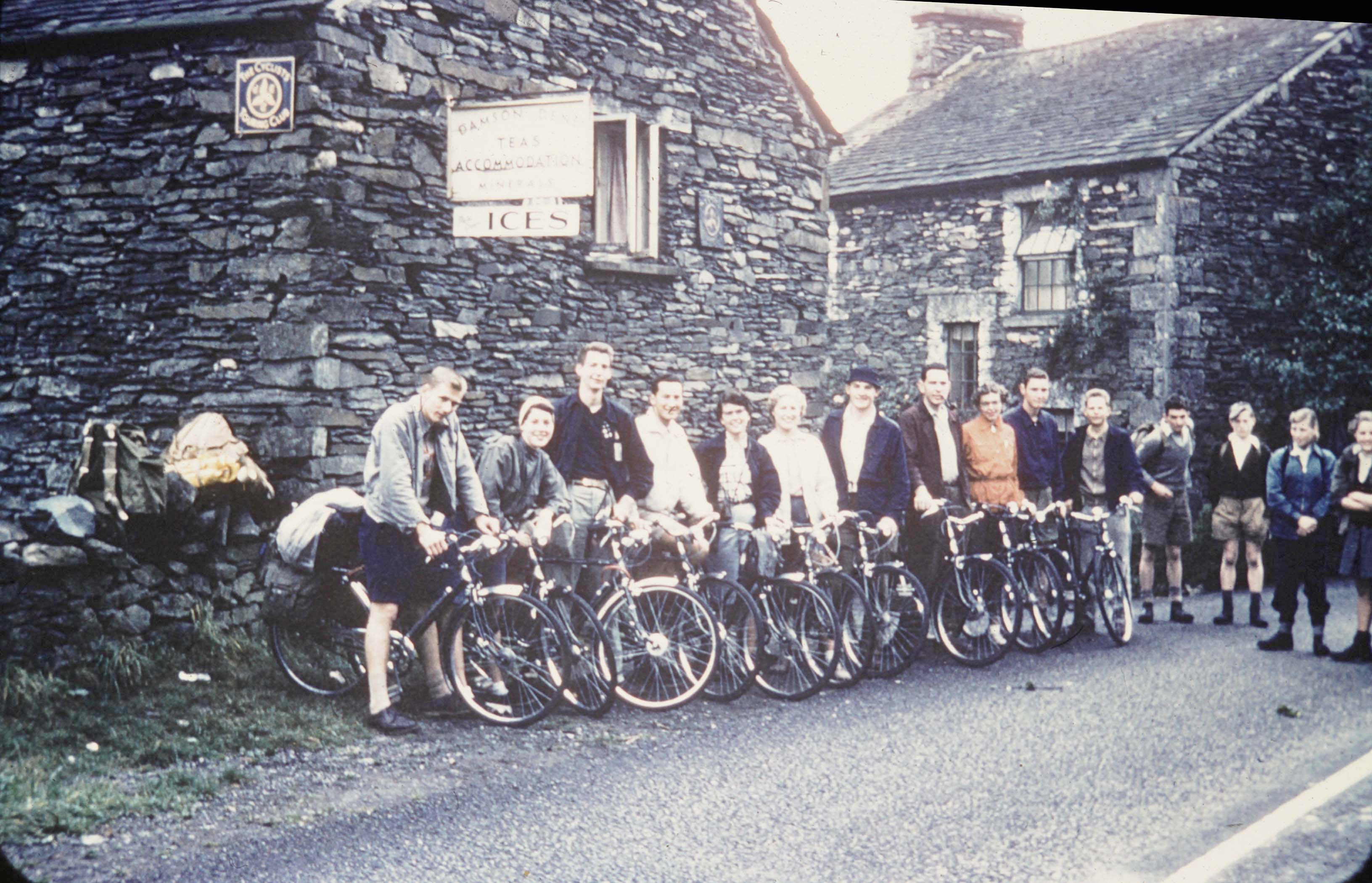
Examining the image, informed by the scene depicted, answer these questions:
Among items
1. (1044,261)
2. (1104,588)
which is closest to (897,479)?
(1104,588)

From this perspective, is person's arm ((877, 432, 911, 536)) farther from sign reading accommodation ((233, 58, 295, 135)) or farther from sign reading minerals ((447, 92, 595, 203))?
sign reading accommodation ((233, 58, 295, 135))

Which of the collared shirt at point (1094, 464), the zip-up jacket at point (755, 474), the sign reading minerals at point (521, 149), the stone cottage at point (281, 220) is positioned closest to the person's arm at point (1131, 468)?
the collared shirt at point (1094, 464)

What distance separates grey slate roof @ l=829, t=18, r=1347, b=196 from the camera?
651 inches

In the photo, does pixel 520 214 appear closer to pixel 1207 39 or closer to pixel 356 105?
pixel 356 105

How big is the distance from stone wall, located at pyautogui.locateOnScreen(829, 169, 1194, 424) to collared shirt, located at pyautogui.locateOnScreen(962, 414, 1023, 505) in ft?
25.4

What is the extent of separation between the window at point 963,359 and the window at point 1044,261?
1.02 m

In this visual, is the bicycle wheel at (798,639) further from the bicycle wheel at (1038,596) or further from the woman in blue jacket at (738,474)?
the bicycle wheel at (1038,596)

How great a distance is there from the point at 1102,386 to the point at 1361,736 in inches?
423

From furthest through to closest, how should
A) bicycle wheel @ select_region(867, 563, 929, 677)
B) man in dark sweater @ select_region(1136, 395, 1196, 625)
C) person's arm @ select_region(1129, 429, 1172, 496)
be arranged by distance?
man in dark sweater @ select_region(1136, 395, 1196, 625)
person's arm @ select_region(1129, 429, 1172, 496)
bicycle wheel @ select_region(867, 563, 929, 677)

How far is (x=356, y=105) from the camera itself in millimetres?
9070

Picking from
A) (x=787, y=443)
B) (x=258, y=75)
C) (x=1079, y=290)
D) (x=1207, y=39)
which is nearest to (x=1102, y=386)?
(x=1079, y=290)

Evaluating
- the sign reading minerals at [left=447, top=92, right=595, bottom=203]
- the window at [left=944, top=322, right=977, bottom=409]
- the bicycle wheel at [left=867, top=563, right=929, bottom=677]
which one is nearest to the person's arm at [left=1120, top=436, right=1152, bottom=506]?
the bicycle wheel at [left=867, top=563, right=929, bottom=677]

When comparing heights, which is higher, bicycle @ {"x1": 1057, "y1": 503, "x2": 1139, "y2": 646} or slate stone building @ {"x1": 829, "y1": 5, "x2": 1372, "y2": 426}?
slate stone building @ {"x1": 829, "y1": 5, "x2": 1372, "y2": 426}

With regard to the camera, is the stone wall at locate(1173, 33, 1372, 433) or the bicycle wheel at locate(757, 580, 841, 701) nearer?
the bicycle wheel at locate(757, 580, 841, 701)
